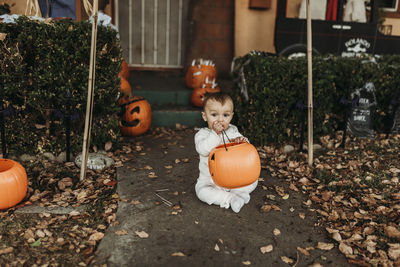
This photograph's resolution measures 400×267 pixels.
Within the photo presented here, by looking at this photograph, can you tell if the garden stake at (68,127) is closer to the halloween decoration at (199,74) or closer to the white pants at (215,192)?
the white pants at (215,192)

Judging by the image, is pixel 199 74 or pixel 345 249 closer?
pixel 345 249

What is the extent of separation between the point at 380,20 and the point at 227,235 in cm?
928

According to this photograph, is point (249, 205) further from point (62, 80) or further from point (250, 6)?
point (250, 6)

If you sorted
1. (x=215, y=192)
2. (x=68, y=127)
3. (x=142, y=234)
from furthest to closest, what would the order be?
(x=68, y=127) → (x=215, y=192) → (x=142, y=234)

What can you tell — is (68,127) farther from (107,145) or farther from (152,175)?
(152,175)

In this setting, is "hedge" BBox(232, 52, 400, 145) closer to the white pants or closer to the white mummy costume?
the white mummy costume

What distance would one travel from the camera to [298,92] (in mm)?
5199

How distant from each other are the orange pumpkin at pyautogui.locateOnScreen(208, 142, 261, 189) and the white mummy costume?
15 centimetres

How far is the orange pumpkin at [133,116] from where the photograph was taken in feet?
18.2

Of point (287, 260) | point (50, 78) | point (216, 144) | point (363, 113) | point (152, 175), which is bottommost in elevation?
point (287, 260)

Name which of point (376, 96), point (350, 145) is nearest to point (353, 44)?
point (376, 96)

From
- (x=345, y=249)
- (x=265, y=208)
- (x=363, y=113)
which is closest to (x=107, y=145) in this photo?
(x=265, y=208)

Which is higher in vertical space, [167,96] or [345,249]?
[167,96]

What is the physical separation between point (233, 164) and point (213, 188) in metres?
0.45
